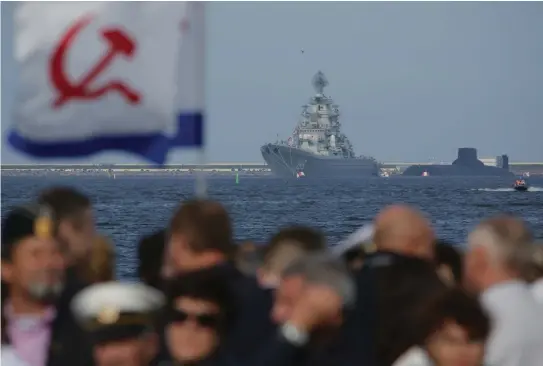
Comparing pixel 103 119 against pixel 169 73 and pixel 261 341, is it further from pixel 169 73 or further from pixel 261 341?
pixel 261 341

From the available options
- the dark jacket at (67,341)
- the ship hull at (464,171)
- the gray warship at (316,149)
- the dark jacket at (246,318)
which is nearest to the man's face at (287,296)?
the dark jacket at (246,318)

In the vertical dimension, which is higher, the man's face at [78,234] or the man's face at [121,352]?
the man's face at [78,234]

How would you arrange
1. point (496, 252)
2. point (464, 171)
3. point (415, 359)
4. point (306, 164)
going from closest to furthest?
point (415, 359) < point (496, 252) < point (306, 164) < point (464, 171)

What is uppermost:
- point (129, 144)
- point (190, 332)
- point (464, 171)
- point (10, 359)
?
point (129, 144)

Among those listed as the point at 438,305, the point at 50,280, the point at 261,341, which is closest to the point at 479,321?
the point at 438,305

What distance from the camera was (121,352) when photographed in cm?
397

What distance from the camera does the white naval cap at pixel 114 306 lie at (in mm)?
3957

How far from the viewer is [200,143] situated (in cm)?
505

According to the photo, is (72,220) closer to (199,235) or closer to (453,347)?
(199,235)

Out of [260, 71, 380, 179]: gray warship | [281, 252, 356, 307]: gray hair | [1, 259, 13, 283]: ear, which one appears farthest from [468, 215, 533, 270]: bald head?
[260, 71, 380, 179]: gray warship

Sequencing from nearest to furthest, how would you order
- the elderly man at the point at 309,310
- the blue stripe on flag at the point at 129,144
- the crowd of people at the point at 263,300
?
the elderly man at the point at 309,310 < the crowd of people at the point at 263,300 < the blue stripe on flag at the point at 129,144

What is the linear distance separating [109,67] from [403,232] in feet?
3.71

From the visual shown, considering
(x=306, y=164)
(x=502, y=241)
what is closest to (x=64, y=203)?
(x=502, y=241)

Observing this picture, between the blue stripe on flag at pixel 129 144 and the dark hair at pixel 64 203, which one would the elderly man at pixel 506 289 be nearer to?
the blue stripe on flag at pixel 129 144
